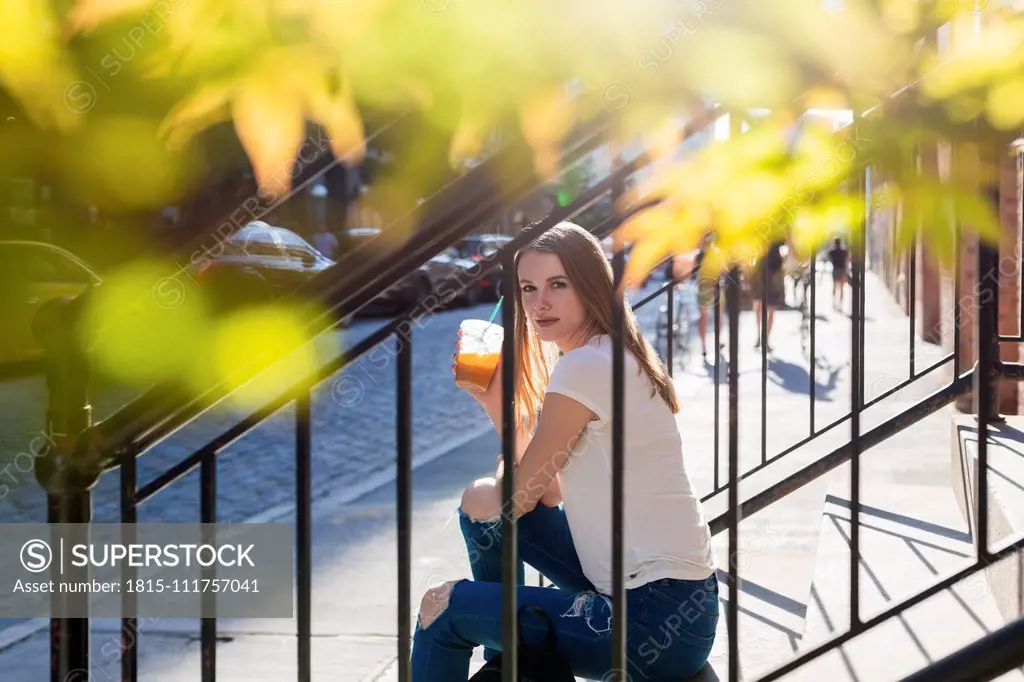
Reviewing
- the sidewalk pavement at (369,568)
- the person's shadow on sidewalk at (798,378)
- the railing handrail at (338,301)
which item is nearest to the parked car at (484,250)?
the person's shadow on sidewalk at (798,378)

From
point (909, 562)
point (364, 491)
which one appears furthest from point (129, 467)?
point (364, 491)

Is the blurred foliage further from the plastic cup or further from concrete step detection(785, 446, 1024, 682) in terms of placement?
concrete step detection(785, 446, 1024, 682)

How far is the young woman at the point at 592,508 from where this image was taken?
274 cm

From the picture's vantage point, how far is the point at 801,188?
1.51m

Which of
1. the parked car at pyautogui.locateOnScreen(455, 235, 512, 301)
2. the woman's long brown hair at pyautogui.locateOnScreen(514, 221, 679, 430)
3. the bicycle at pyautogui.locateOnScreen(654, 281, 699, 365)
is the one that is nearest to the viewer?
the woman's long brown hair at pyautogui.locateOnScreen(514, 221, 679, 430)

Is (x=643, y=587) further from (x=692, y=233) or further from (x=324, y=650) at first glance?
(x=324, y=650)

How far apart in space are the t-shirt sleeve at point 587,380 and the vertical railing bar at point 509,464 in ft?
2.42

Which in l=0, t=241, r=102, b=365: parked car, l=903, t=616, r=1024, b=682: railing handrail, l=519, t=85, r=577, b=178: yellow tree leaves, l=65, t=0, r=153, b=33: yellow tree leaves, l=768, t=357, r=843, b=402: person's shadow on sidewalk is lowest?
l=903, t=616, r=1024, b=682: railing handrail

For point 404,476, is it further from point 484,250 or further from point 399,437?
point 484,250

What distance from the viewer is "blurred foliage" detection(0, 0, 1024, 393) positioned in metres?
1.37

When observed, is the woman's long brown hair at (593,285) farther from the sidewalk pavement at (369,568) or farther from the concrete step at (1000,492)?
the sidewalk pavement at (369,568)

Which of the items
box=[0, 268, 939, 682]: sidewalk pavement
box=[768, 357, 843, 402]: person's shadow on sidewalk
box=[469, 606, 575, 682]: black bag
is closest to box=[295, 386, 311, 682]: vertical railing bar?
box=[469, 606, 575, 682]: black bag

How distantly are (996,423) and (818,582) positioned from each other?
4.71 feet

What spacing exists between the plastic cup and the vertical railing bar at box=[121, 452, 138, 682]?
1.05 m
